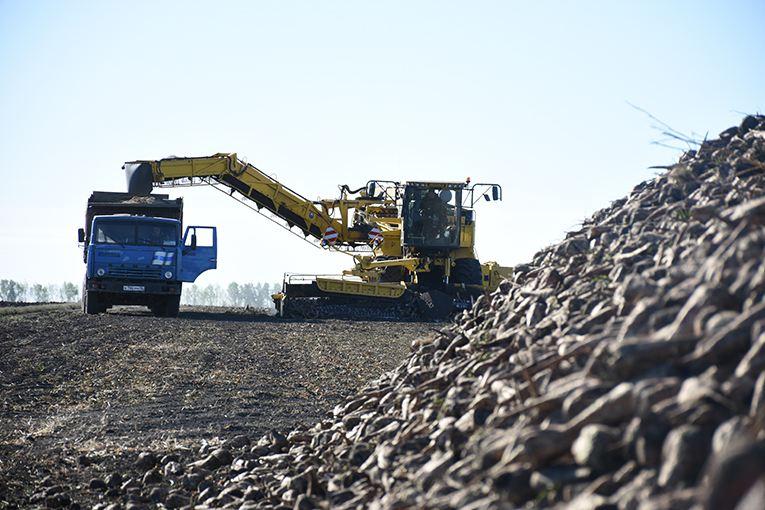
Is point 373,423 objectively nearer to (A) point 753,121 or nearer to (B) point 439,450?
(B) point 439,450

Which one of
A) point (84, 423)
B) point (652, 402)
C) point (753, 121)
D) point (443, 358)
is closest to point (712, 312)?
point (652, 402)

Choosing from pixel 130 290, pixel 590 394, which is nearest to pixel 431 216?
pixel 130 290

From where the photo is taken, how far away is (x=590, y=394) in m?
2.93

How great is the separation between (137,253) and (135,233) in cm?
56

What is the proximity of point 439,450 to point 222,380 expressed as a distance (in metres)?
5.74

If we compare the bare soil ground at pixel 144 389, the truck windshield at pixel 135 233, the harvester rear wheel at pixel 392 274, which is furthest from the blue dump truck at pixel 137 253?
the harvester rear wheel at pixel 392 274

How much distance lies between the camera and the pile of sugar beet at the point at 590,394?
251 centimetres

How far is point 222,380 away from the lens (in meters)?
8.73

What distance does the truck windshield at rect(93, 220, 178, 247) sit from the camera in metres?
16.3

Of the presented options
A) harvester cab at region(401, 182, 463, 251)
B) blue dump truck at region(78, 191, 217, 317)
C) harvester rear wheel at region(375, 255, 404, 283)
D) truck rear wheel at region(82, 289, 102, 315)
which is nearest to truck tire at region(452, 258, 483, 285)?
harvester cab at region(401, 182, 463, 251)

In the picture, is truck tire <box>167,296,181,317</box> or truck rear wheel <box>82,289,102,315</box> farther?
truck tire <box>167,296,181,317</box>

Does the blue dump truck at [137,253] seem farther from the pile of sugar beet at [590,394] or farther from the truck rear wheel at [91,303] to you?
the pile of sugar beet at [590,394]

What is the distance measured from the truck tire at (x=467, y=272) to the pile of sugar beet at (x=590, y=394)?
527 inches

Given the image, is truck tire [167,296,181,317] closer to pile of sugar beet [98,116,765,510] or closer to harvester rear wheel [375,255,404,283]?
harvester rear wheel [375,255,404,283]
